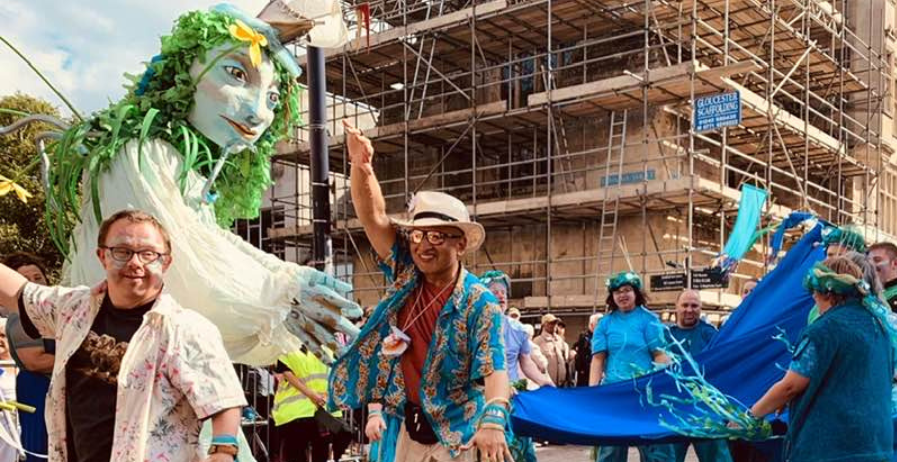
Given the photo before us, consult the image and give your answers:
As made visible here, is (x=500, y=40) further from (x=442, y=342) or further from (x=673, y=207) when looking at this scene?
(x=442, y=342)

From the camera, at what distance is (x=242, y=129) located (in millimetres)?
4781

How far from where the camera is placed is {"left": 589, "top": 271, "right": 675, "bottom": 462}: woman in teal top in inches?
262

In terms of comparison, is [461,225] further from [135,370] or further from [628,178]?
[628,178]

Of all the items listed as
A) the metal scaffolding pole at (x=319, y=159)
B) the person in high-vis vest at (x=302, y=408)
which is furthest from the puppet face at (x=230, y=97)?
the person in high-vis vest at (x=302, y=408)

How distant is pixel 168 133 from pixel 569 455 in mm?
6652

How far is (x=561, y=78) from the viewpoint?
66.8ft

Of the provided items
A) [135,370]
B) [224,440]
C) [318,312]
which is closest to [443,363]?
[318,312]

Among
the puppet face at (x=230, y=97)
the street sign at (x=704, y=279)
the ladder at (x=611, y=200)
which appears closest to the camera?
the puppet face at (x=230, y=97)

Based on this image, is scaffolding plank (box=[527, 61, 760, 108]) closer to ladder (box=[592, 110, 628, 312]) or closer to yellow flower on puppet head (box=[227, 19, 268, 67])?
ladder (box=[592, 110, 628, 312])

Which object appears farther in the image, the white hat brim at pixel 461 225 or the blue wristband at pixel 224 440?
the white hat brim at pixel 461 225

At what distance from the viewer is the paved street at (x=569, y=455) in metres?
9.52

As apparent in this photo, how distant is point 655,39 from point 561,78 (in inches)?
84.5

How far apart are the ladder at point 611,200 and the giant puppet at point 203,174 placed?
45.5ft

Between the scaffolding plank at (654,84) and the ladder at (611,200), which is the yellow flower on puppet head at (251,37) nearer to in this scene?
the scaffolding plank at (654,84)
